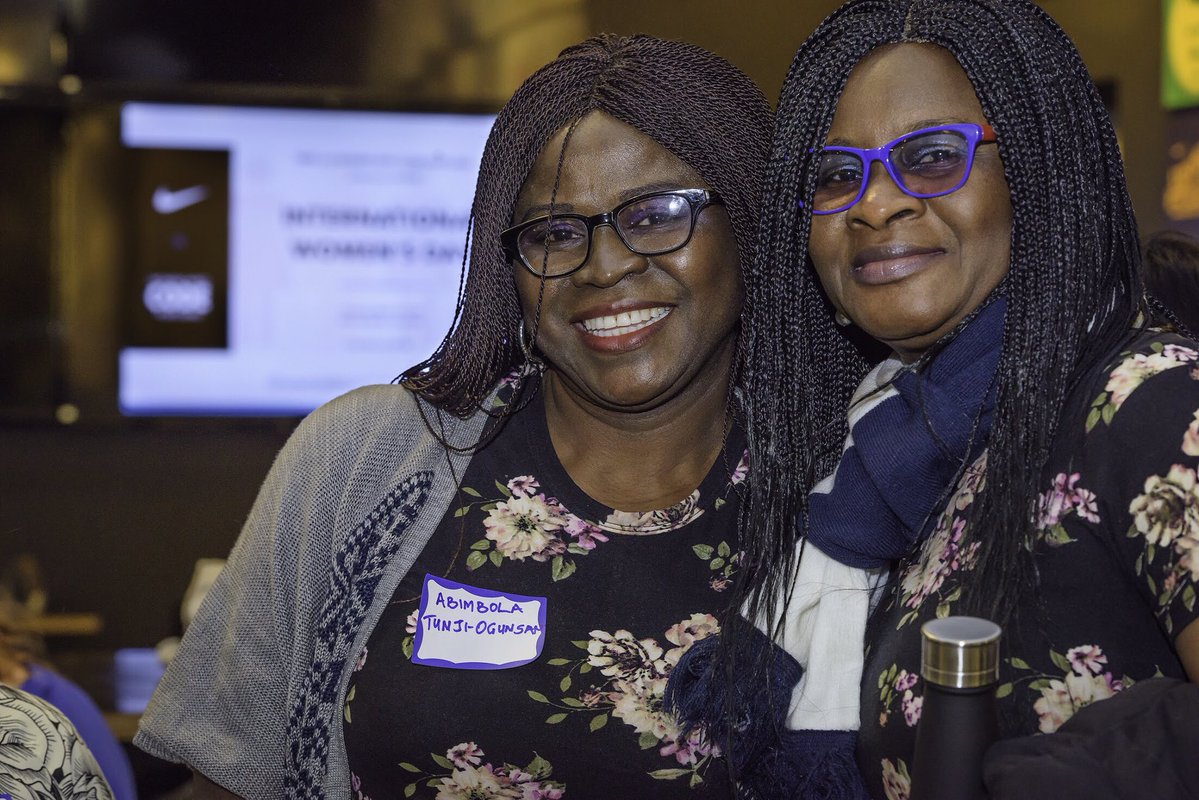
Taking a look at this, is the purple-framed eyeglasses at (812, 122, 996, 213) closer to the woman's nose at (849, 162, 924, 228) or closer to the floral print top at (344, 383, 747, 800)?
the woman's nose at (849, 162, 924, 228)

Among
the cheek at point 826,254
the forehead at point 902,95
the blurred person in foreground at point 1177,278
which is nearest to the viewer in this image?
the forehead at point 902,95

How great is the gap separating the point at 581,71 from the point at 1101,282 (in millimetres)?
827

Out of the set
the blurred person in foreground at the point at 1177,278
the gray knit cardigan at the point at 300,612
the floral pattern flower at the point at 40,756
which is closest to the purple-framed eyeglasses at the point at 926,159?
the gray knit cardigan at the point at 300,612

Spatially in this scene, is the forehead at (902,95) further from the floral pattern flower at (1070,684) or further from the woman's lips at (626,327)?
the floral pattern flower at (1070,684)

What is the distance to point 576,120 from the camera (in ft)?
5.88

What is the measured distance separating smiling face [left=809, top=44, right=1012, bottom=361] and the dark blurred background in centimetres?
271

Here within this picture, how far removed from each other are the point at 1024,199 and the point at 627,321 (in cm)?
60

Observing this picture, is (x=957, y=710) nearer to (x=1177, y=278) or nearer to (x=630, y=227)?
(x=630, y=227)

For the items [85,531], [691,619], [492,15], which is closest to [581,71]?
[691,619]

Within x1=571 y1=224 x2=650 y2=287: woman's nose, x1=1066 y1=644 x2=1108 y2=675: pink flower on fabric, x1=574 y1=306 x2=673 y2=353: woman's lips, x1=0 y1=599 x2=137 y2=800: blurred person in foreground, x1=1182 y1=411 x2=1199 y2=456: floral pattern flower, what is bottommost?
x1=0 y1=599 x2=137 y2=800: blurred person in foreground

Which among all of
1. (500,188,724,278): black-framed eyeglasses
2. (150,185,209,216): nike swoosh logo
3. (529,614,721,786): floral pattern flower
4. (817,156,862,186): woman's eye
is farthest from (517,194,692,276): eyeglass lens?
(150,185,209,216): nike swoosh logo

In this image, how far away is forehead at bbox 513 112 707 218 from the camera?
1751mm

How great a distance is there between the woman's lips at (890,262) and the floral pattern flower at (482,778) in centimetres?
74

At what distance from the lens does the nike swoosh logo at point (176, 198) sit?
414cm
